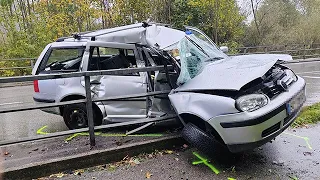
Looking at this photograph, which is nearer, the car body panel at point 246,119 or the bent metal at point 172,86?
the car body panel at point 246,119

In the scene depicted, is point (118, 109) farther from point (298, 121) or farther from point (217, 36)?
point (217, 36)

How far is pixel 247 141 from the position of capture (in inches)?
119

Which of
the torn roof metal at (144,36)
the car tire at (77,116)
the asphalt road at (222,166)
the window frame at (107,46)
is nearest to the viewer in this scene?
the asphalt road at (222,166)

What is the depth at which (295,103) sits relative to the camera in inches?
135

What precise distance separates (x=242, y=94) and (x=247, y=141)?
1.72 ft

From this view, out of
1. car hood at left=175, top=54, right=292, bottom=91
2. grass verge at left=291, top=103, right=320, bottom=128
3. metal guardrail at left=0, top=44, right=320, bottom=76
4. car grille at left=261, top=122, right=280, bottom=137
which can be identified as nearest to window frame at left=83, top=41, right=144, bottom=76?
car hood at left=175, top=54, right=292, bottom=91

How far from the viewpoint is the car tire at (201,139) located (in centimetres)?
331

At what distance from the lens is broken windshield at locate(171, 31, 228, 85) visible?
12.3 ft

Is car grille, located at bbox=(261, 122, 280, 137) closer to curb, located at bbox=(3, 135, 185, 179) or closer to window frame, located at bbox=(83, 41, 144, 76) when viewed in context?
curb, located at bbox=(3, 135, 185, 179)

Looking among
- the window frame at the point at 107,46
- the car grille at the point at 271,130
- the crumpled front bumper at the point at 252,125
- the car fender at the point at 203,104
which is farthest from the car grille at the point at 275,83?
the window frame at the point at 107,46

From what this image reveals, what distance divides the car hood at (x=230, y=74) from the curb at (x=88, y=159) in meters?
0.86

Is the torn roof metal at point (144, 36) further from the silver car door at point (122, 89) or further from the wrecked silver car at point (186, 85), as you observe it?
the silver car door at point (122, 89)

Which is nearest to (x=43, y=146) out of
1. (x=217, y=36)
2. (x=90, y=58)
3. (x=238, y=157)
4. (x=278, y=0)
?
(x=90, y=58)

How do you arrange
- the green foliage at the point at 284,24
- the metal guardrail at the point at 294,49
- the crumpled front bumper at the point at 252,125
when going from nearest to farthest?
the crumpled front bumper at the point at 252,125
the metal guardrail at the point at 294,49
the green foliage at the point at 284,24
